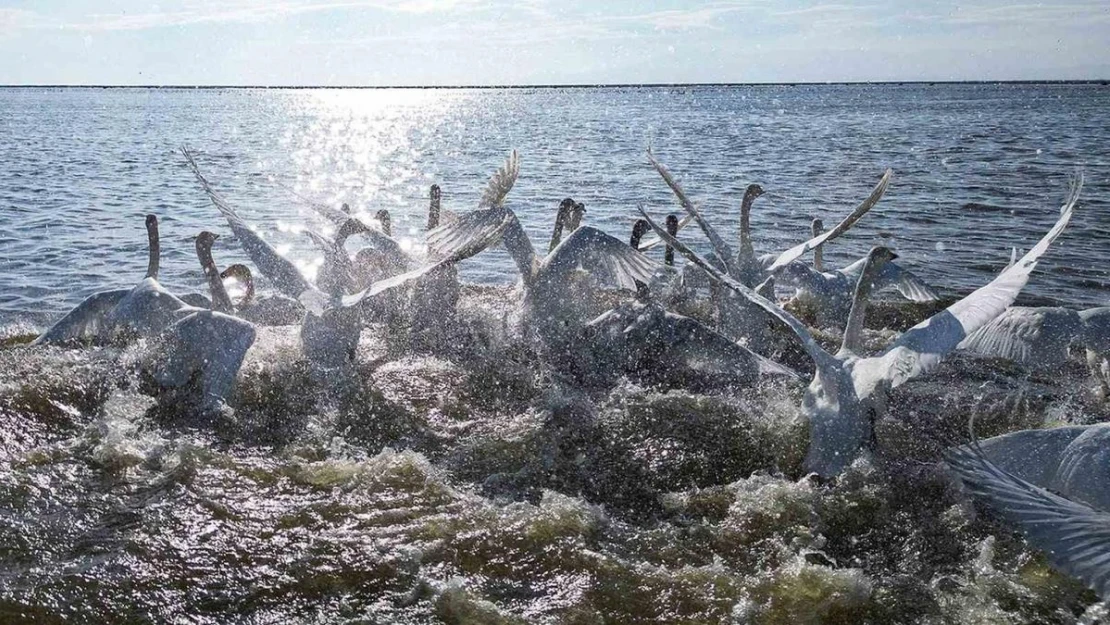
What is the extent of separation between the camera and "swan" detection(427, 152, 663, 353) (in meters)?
8.80

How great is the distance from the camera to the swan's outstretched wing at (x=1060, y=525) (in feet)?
13.1

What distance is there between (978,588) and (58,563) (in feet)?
15.3

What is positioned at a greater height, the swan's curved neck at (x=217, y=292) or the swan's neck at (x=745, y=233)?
the swan's neck at (x=745, y=233)

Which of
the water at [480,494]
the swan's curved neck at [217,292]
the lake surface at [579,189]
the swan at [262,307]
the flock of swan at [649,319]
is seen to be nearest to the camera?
the water at [480,494]

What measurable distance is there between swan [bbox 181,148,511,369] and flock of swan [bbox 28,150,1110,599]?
0.5 inches

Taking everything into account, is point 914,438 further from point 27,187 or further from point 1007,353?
point 27,187

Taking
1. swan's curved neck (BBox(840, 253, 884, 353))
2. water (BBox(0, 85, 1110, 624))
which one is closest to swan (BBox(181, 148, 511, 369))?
water (BBox(0, 85, 1110, 624))

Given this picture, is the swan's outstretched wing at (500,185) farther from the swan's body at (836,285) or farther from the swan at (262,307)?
the swan's body at (836,285)

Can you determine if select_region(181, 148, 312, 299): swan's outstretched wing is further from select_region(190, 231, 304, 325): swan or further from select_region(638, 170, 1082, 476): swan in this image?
select_region(638, 170, 1082, 476): swan

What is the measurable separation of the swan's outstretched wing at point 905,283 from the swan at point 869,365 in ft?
10.8

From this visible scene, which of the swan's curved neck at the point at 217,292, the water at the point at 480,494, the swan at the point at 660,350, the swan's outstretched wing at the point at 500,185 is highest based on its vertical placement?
the swan's outstretched wing at the point at 500,185

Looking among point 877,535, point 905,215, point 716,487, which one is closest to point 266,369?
point 716,487

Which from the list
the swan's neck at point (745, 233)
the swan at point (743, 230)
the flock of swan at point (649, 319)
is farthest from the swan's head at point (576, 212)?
the swan at point (743, 230)

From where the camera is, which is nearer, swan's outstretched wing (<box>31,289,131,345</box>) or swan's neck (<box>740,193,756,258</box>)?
swan's outstretched wing (<box>31,289,131,345</box>)
